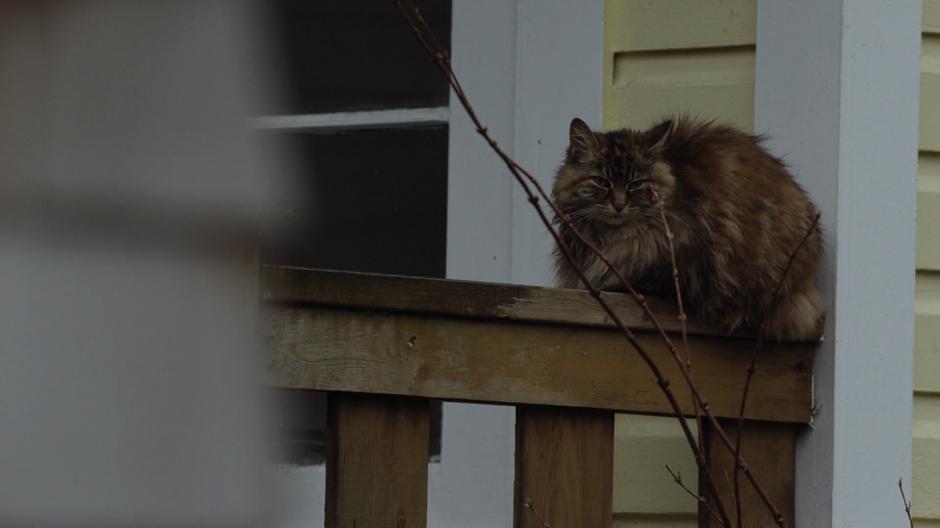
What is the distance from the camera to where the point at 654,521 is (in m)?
2.31

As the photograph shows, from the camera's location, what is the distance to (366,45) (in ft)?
8.45

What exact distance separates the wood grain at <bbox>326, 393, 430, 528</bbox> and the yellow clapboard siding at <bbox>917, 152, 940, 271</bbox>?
1108mm

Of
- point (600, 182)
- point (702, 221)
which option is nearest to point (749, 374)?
point (702, 221)

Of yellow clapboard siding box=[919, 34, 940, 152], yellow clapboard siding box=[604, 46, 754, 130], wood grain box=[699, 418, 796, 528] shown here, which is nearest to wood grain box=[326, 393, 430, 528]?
wood grain box=[699, 418, 796, 528]

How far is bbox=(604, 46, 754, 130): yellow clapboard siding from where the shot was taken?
7.42 feet

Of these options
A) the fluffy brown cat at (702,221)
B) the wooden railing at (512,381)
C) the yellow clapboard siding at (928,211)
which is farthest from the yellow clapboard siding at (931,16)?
the wooden railing at (512,381)

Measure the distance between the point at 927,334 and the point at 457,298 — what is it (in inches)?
40.6

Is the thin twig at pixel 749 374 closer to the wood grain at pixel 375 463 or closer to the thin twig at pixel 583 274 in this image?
the thin twig at pixel 583 274

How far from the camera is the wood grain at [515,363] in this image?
151cm

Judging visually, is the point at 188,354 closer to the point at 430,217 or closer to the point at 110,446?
the point at 110,446

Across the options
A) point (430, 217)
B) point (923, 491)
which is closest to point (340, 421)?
point (430, 217)

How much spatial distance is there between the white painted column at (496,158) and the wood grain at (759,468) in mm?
518

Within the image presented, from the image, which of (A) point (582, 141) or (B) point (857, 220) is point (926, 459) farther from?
(A) point (582, 141)

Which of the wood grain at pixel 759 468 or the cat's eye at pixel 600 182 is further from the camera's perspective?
the cat's eye at pixel 600 182
